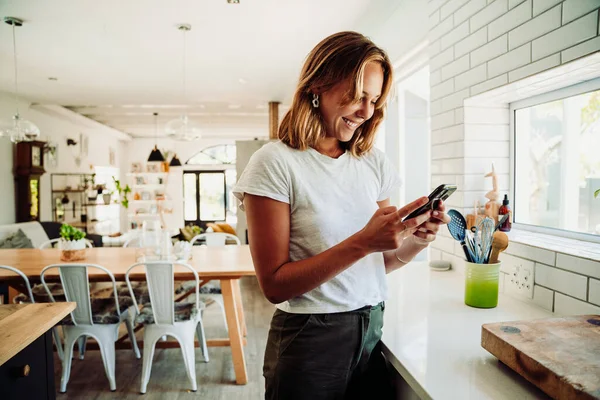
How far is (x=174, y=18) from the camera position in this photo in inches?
137

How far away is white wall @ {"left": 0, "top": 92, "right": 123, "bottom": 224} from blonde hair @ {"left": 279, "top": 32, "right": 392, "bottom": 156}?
4.10m

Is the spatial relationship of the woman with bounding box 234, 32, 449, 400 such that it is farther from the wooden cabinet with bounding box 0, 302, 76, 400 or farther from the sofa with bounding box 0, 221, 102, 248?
the sofa with bounding box 0, 221, 102, 248

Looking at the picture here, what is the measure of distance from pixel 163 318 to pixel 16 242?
3.81 metres

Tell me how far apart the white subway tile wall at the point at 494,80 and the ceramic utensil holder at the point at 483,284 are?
0.49ft

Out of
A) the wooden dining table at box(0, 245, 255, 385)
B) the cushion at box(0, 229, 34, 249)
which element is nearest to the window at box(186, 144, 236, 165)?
the cushion at box(0, 229, 34, 249)

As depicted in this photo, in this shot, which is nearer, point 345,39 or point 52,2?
point 345,39

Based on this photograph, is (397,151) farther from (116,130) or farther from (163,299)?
(116,130)

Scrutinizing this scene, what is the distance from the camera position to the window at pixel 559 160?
1.45 m

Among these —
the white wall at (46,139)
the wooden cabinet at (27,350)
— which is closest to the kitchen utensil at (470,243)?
the wooden cabinet at (27,350)

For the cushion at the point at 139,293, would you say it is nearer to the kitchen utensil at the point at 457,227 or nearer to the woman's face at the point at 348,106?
the kitchen utensil at the point at 457,227

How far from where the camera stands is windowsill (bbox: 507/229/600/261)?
123cm

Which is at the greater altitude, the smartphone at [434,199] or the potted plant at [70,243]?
the smartphone at [434,199]

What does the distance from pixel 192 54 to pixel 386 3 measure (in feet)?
7.66

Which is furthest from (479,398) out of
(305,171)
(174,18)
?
(174,18)
